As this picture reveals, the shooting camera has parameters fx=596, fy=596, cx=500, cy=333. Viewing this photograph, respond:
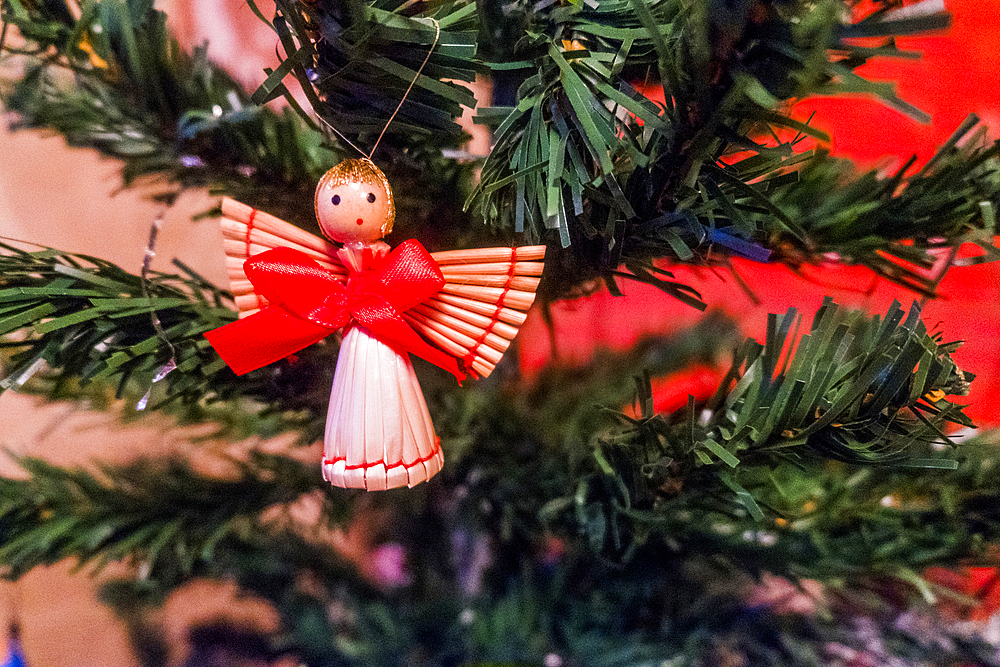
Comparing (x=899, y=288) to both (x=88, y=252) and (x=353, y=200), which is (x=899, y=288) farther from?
(x=88, y=252)

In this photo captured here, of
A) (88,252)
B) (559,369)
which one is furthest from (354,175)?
(88,252)

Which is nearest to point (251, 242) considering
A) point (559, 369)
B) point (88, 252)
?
point (559, 369)

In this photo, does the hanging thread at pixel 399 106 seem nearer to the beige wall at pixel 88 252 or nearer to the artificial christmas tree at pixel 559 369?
the artificial christmas tree at pixel 559 369

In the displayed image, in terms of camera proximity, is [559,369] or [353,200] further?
[559,369]

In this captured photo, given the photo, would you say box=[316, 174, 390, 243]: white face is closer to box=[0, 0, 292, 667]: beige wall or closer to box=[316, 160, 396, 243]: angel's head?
box=[316, 160, 396, 243]: angel's head

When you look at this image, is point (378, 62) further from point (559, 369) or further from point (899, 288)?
point (899, 288)

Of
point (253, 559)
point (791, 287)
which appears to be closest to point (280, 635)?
point (253, 559)

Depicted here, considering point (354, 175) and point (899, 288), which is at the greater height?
point (354, 175)
